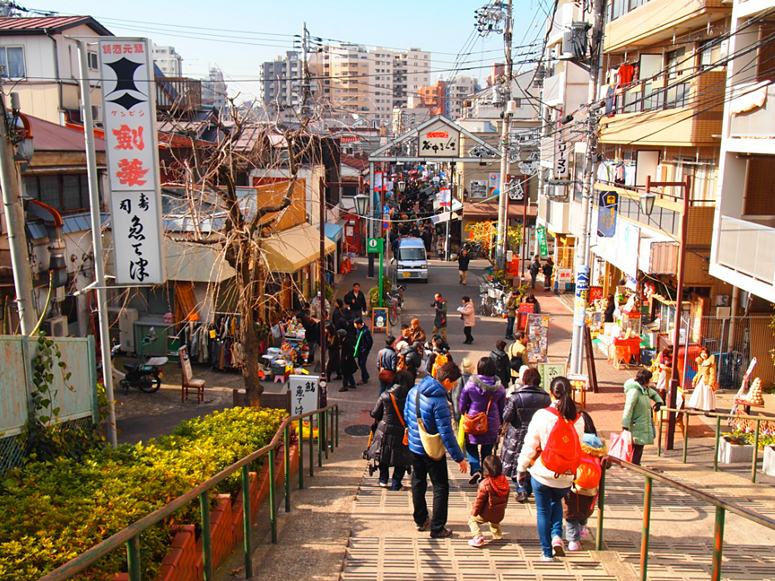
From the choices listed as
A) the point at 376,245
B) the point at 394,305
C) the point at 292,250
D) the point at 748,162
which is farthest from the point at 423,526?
the point at 376,245

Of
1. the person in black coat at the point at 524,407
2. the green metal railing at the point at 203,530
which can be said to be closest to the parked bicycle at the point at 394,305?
the green metal railing at the point at 203,530

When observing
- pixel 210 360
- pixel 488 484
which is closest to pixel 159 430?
pixel 210 360

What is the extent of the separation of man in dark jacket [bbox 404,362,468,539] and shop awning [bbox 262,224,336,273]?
8922mm

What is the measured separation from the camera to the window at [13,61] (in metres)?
20.9

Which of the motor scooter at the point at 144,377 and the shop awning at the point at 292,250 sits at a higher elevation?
the shop awning at the point at 292,250

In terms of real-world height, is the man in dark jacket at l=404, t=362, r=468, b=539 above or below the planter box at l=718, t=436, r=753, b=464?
above

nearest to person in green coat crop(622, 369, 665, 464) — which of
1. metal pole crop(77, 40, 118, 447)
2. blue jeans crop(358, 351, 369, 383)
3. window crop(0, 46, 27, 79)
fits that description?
metal pole crop(77, 40, 118, 447)

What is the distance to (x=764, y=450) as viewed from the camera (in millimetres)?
10703

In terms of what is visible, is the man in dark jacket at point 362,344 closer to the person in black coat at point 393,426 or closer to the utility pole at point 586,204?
the utility pole at point 586,204

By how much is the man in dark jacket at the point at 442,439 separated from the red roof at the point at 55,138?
11704mm

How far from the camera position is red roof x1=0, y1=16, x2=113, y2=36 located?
20641 mm

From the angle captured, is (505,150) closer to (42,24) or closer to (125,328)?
(125,328)

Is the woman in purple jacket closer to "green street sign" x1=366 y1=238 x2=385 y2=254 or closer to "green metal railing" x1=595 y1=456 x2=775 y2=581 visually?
"green metal railing" x1=595 y1=456 x2=775 y2=581

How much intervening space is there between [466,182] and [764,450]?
35.5 metres
